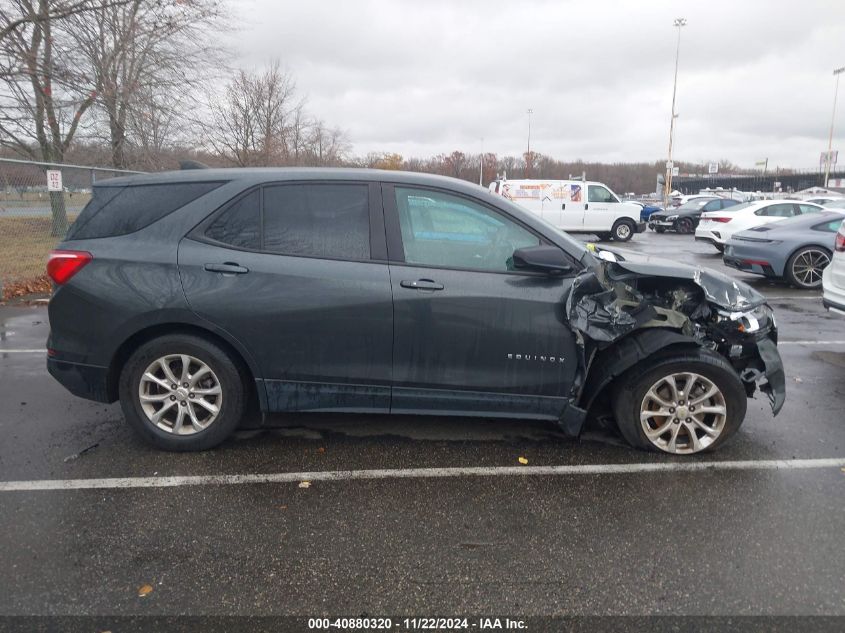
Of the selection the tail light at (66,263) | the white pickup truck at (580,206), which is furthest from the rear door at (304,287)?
the white pickup truck at (580,206)

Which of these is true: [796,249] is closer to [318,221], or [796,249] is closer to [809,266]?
[809,266]

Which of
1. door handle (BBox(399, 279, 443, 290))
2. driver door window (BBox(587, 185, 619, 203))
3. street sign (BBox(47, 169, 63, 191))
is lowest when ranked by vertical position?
door handle (BBox(399, 279, 443, 290))

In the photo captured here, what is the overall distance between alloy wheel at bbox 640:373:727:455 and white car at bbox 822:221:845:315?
348 centimetres

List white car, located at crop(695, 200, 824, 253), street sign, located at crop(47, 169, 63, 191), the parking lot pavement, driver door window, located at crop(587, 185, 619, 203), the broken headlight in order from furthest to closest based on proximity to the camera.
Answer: driver door window, located at crop(587, 185, 619, 203) → white car, located at crop(695, 200, 824, 253) → street sign, located at crop(47, 169, 63, 191) → the broken headlight → the parking lot pavement

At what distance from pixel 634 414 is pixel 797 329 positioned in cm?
497

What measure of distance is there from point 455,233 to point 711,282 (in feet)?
5.84

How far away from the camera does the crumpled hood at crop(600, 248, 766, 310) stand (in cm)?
378

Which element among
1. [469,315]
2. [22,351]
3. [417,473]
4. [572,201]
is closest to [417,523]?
[417,473]

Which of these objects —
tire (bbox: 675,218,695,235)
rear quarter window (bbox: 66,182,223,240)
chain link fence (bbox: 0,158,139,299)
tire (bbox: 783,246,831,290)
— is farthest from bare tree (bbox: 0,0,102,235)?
tire (bbox: 675,218,695,235)

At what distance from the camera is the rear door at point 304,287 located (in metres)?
3.45

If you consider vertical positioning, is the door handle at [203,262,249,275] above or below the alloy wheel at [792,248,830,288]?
above

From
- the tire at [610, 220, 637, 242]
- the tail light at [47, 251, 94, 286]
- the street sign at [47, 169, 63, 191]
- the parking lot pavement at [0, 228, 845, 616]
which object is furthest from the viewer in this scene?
the tire at [610, 220, 637, 242]

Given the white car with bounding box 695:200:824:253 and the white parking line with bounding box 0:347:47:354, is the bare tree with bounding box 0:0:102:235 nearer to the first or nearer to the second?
the white parking line with bounding box 0:347:47:354

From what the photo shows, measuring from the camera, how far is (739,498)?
3178mm
